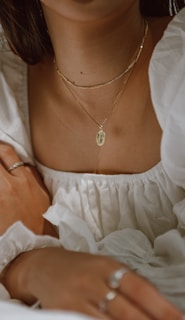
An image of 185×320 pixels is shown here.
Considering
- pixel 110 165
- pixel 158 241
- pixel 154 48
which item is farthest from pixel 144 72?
pixel 158 241

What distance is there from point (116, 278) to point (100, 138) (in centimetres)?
37

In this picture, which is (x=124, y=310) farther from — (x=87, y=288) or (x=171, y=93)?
(x=171, y=93)

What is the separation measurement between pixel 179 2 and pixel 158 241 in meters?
0.42

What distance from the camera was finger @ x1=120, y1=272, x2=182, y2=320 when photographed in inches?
23.0

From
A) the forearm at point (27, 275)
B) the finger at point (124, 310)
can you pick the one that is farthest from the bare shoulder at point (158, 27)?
the finger at point (124, 310)

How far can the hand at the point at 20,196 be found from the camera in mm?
947

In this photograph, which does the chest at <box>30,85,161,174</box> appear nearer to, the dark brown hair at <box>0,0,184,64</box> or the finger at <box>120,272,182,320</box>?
the dark brown hair at <box>0,0,184,64</box>

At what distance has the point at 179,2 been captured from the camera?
3.44ft

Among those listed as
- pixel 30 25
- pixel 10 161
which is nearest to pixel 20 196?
pixel 10 161

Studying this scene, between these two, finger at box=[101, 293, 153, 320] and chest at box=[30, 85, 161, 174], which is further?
chest at box=[30, 85, 161, 174]

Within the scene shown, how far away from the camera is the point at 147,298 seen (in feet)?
1.96

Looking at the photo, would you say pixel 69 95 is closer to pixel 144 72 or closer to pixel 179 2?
pixel 144 72

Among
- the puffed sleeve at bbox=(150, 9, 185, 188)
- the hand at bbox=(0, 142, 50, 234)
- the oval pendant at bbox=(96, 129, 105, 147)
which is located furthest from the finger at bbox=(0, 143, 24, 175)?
the puffed sleeve at bbox=(150, 9, 185, 188)

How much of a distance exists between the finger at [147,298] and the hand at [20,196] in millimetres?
352
